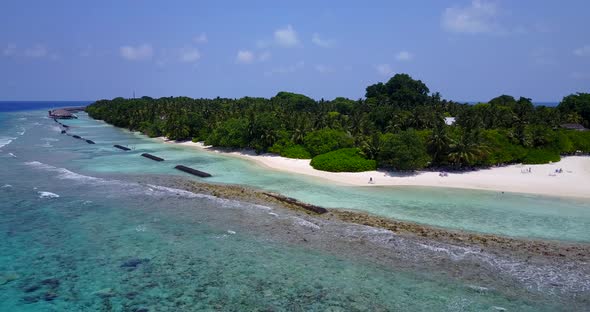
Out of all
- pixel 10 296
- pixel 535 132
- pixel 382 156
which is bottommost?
pixel 10 296

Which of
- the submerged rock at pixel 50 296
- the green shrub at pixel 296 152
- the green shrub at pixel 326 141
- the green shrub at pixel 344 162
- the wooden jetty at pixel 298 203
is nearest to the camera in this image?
the submerged rock at pixel 50 296

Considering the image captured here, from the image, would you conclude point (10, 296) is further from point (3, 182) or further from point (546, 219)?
point (546, 219)

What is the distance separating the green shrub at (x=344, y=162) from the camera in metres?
51.6

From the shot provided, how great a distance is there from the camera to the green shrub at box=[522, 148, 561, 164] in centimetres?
5522

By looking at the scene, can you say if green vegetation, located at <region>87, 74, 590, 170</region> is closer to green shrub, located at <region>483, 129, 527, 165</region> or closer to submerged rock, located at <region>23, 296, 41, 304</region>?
green shrub, located at <region>483, 129, 527, 165</region>

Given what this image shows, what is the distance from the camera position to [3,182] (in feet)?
149

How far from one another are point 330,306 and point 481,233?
16288 mm

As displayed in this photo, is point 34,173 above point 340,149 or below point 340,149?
below

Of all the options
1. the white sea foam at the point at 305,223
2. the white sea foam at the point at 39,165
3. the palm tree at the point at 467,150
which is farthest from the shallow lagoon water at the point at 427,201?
the palm tree at the point at 467,150

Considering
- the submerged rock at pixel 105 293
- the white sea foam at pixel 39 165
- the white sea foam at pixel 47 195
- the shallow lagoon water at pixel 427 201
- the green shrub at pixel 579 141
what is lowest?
the submerged rock at pixel 105 293

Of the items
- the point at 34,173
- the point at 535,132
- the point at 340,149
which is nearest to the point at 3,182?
the point at 34,173

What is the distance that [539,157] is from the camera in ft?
183

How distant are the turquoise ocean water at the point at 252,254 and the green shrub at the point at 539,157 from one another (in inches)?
672

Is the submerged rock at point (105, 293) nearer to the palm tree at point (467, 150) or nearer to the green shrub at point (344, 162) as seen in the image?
the green shrub at point (344, 162)
